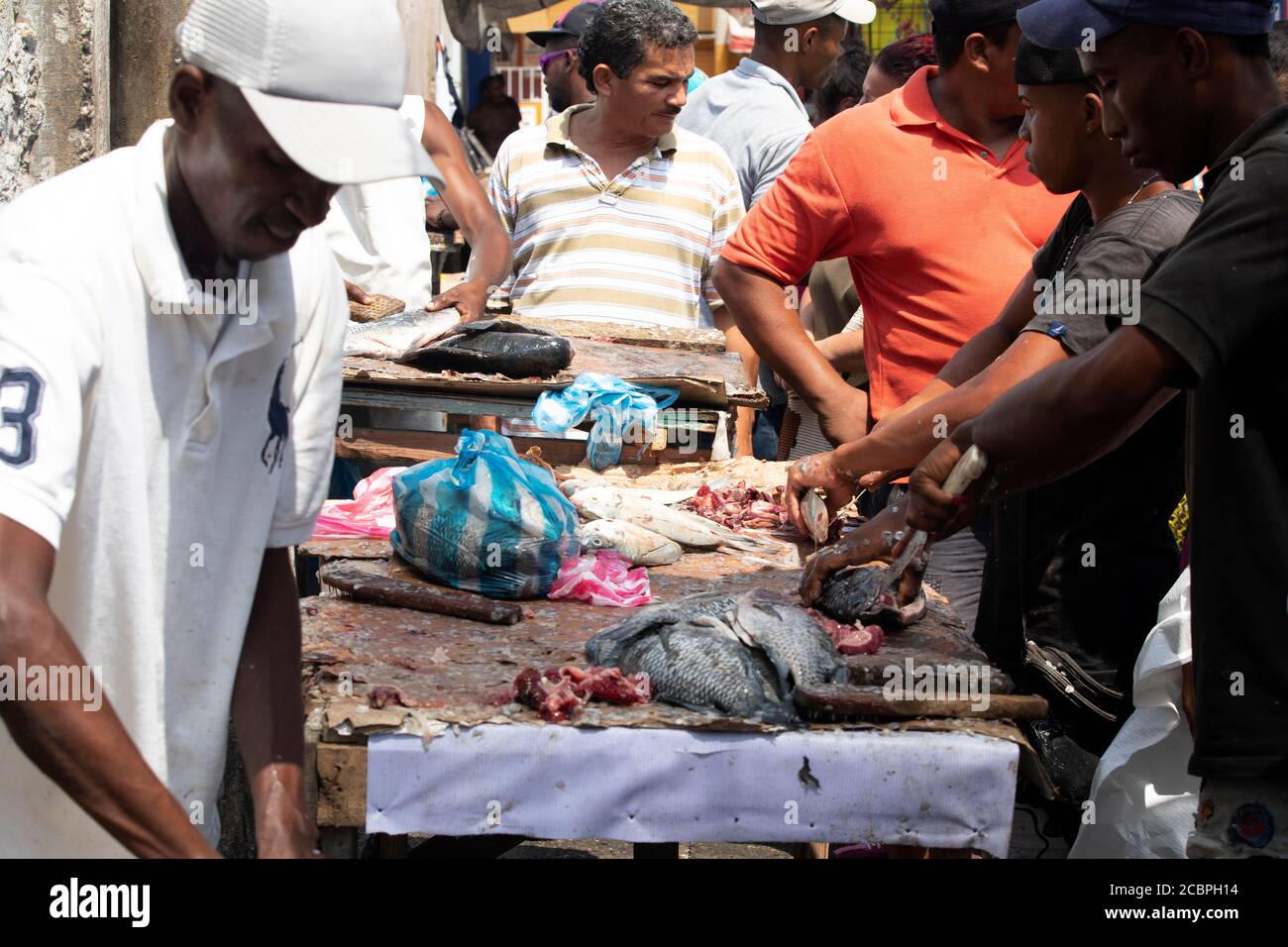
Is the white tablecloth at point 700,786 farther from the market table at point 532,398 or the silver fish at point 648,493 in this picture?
the market table at point 532,398

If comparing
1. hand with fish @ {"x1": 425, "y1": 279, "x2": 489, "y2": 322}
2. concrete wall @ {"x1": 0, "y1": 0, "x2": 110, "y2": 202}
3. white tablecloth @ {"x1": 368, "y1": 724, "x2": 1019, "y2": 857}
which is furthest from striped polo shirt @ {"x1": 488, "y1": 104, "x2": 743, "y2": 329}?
white tablecloth @ {"x1": 368, "y1": 724, "x2": 1019, "y2": 857}

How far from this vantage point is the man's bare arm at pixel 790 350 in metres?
4.20

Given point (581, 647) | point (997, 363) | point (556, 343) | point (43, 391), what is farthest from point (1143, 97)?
point (556, 343)

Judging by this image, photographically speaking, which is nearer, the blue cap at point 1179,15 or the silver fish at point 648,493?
the blue cap at point 1179,15

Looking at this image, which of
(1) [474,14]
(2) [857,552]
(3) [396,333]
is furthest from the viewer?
(1) [474,14]

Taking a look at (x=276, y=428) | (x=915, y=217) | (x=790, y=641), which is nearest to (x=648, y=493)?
(x=915, y=217)

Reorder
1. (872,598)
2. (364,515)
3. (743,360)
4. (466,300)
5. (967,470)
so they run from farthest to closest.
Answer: (743,360) → (466,300) → (364,515) → (872,598) → (967,470)

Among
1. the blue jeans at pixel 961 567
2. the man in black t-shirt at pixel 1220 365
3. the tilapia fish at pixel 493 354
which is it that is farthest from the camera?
the tilapia fish at pixel 493 354

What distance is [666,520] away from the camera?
12.3ft

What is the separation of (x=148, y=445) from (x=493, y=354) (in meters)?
2.97

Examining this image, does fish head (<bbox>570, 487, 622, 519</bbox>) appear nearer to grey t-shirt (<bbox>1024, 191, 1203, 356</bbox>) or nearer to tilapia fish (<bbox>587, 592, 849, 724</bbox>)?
tilapia fish (<bbox>587, 592, 849, 724</bbox>)

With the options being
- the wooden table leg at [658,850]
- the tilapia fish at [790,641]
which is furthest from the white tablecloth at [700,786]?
the wooden table leg at [658,850]

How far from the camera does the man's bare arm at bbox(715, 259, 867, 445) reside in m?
4.20

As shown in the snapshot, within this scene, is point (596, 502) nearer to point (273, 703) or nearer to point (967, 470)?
point (967, 470)
